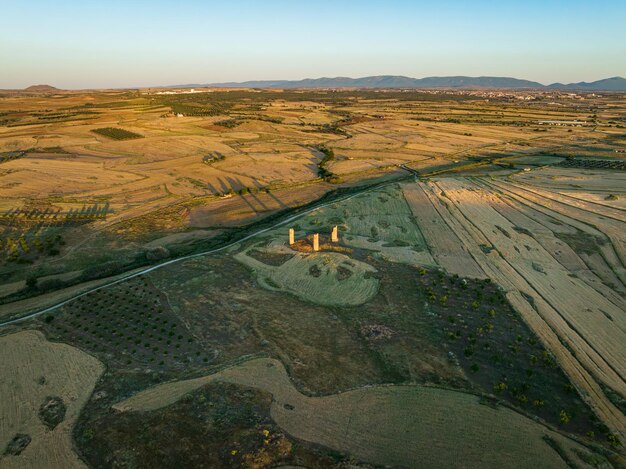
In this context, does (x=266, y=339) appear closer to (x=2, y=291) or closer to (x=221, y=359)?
(x=221, y=359)

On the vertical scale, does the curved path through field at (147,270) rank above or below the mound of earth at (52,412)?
below

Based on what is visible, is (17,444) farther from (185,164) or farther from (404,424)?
(185,164)

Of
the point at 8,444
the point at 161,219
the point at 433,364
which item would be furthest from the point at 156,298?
the point at 161,219

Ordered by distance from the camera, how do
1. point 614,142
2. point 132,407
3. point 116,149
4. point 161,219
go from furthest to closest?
point 614,142
point 116,149
point 161,219
point 132,407

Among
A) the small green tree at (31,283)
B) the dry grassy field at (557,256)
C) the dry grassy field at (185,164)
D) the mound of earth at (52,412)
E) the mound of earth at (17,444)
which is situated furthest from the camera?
the dry grassy field at (185,164)

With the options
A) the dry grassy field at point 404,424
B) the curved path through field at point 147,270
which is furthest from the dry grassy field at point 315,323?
the curved path through field at point 147,270

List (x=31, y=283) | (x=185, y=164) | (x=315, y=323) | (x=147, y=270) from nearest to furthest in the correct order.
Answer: (x=315, y=323), (x=31, y=283), (x=147, y=270), (x=185, y=164)

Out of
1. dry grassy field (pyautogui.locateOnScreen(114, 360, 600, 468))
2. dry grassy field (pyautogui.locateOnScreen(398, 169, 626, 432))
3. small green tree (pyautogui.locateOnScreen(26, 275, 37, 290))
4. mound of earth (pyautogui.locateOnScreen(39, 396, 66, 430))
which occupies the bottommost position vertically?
small green tree (pyautogui.locateOnScreen(26, 275, 37, 290))

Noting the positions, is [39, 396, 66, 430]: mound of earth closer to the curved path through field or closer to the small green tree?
the curved path through field

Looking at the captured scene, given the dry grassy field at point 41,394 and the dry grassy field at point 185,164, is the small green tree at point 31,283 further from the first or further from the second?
the dry grassy field at point 41,394

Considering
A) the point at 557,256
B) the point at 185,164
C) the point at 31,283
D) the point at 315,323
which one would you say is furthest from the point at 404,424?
the point at 185,164

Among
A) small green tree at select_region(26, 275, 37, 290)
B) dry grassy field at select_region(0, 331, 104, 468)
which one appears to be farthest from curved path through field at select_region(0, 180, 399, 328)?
small green tree at select_region(26, 275, 37, 290)
